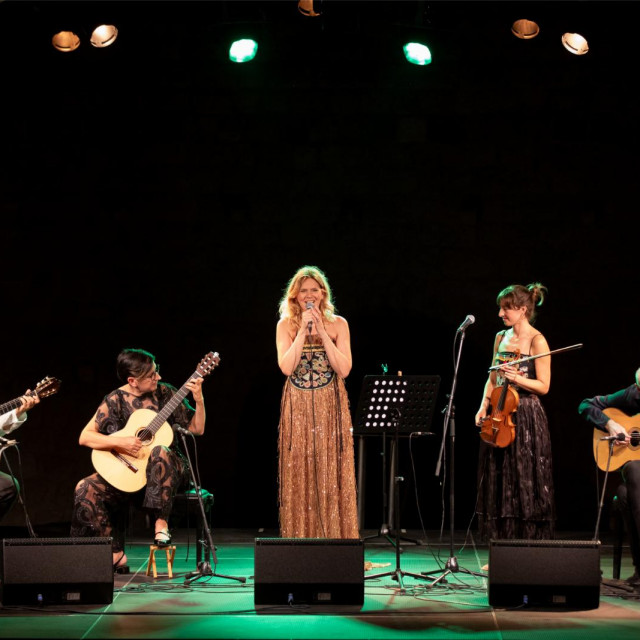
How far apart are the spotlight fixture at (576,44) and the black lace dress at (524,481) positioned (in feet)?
7.94

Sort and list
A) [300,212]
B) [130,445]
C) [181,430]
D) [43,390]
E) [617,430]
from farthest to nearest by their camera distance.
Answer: [300,212] → [43,390] → [130,445] → [617,430] → [181,430]

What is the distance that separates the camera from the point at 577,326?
708 cm

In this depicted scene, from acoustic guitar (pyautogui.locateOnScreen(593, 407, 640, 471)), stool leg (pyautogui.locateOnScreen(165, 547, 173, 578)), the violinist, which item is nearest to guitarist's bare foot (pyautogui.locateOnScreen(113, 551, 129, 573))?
stool leg (pyautogui.locateOnScreen(165, 547, 173, 578))

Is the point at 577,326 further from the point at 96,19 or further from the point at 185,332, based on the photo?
the point at 96,19

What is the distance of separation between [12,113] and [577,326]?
185 inches

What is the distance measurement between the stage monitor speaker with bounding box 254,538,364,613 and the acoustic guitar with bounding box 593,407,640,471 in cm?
177

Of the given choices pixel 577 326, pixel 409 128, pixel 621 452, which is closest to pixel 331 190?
pixel 409 128

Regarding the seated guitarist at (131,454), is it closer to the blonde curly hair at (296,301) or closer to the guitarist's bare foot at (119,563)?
the guitarist's bare foot at (119,563)

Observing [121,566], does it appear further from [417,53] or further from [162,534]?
[417,53]

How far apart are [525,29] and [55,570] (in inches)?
188

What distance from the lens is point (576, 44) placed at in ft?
21.8

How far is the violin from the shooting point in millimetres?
5457

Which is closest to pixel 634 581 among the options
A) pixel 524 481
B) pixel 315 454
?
pixel 524 481

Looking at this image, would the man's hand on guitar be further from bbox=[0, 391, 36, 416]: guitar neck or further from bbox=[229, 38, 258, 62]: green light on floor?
bbox=[229, 38, 258, 62]: green light on floor
